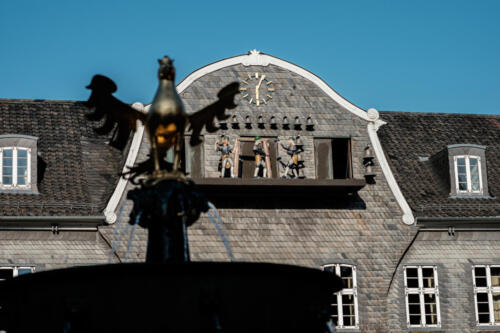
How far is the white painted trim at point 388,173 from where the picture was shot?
91.9 ft

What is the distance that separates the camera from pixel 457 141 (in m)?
31.7

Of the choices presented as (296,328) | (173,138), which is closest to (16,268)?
(173,138)

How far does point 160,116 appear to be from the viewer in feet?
41.8

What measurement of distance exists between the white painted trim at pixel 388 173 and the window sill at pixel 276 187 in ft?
3.98

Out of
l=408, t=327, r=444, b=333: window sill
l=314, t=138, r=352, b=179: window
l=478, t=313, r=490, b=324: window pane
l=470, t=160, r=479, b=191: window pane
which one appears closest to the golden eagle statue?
l=314, t=138, r=352, b=179: window

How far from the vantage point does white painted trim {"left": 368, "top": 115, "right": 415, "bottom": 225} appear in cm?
2802

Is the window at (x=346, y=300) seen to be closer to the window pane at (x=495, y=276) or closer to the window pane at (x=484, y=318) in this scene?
the window pane at (x=484, y=318)

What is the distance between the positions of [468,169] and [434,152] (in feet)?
5.13

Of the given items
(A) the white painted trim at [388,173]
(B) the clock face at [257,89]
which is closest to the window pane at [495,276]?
(A) the white painted trim at [388,173]

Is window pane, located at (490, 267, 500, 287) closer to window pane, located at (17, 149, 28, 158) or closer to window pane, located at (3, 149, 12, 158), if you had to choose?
window pane, located at (17, 149, 28, 158)

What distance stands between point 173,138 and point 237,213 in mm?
14252

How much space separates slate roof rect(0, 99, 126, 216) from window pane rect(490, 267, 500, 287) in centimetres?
1186

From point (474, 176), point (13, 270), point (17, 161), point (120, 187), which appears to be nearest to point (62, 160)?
point (17, 161)

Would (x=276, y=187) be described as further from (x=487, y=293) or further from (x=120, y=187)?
(x=487, y=293)
